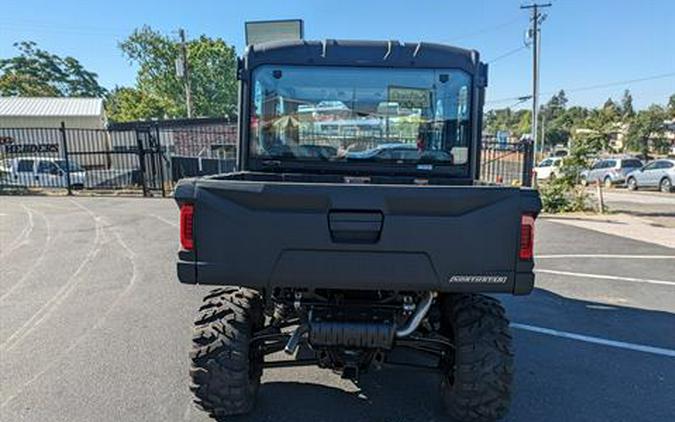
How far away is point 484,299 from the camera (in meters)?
3.28

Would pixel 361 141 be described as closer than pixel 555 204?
Yes

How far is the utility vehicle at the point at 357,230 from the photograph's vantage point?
2619mm

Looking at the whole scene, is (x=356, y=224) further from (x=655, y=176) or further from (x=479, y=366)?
(x=655, y=176)

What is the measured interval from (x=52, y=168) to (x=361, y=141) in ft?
57.8

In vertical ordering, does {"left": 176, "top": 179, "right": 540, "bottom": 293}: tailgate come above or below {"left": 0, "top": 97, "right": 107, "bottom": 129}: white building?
below

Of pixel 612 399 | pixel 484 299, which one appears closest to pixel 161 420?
pixel 484 299

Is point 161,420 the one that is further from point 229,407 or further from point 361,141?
point 361,141

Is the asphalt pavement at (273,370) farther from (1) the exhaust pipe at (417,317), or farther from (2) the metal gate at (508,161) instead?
(2) the metal gate at (508,161)

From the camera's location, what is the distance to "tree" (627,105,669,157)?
Answer: 51.9m

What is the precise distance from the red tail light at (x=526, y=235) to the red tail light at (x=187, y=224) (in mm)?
1781

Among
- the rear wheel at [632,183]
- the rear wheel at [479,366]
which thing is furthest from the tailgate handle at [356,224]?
the rear wheel at [632,183]

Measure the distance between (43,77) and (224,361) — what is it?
78295 mm

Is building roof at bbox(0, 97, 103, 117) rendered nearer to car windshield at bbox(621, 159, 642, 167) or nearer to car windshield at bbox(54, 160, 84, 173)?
car windshield at bbox(54, 160, 84, 173)

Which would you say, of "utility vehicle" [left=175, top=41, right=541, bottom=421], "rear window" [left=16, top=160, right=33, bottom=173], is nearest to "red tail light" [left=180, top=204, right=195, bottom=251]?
"utility vehicle" [left=175, top=41, right=541, bottom=421]
